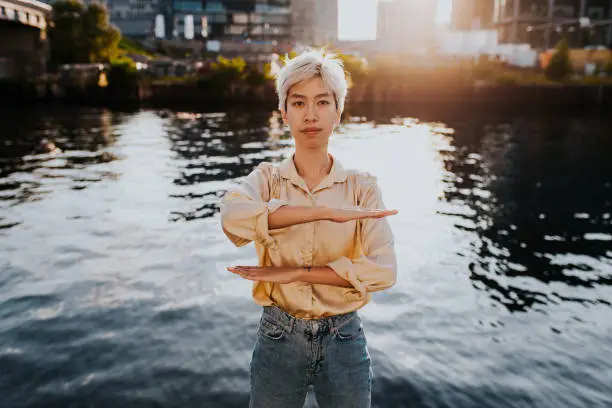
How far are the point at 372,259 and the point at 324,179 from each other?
0.59 metres

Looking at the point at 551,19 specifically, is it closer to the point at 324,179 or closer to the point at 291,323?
the point at 324,179

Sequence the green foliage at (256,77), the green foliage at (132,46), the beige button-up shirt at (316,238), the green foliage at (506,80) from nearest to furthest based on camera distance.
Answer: the beige button-up shirt at (316,238) → the green foliage at (256,77) → the green foliage at (506,80) → the green foliage at (132,46)

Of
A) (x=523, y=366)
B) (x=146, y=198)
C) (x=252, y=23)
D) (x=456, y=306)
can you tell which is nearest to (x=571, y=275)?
(x=456, y=306)

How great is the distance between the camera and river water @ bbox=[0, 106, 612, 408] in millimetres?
7109

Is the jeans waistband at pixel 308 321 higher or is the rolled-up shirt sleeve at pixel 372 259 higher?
the rolled-up shirt sleeve at pixel 372 259

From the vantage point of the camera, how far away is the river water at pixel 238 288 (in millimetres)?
7109

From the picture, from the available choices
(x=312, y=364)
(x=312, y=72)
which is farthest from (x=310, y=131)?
(x=312, y=364)

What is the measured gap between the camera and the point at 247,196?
10.6 feet

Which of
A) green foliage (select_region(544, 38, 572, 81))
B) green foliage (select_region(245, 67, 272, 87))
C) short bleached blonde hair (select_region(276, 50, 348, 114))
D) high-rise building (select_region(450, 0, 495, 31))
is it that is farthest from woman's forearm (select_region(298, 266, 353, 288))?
high-rise building (select_region(450, 0, 495, 31))

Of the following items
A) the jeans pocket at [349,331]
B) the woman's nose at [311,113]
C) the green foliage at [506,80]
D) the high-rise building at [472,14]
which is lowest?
the jeans pocket at [349,331]

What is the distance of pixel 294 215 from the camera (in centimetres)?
309

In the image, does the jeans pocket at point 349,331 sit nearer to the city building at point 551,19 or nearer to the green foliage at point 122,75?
the green foliage at point 122,75

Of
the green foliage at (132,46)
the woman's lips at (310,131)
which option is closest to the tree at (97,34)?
the green foliage at (132,46)

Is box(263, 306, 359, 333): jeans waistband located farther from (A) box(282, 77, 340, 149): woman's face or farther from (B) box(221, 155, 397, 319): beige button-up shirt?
(A) box(282, 77, 340, 149): woman's face
